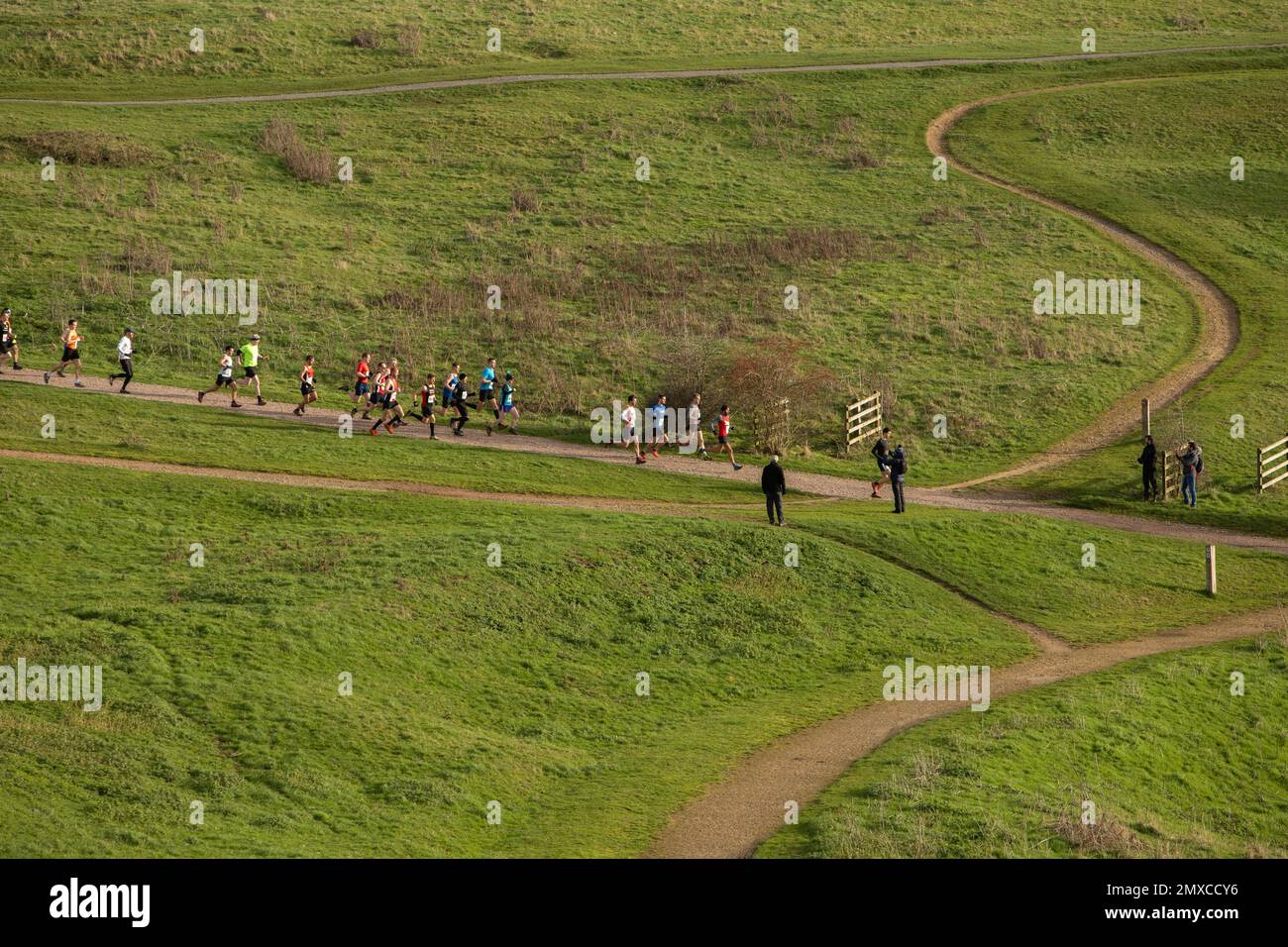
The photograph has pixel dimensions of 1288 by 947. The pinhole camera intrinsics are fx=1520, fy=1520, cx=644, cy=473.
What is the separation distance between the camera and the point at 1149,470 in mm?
47406

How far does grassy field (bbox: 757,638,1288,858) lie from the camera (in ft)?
78.7

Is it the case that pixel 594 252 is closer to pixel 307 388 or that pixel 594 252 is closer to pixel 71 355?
pixel 307 388

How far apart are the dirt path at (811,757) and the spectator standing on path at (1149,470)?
33.6ft

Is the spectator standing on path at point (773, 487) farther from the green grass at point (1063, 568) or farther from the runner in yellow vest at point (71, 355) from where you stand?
the runner in yellow vest at point (71, 355)

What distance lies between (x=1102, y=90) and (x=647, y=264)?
40229 mm

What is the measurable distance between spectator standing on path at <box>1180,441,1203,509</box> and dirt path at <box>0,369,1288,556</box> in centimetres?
154

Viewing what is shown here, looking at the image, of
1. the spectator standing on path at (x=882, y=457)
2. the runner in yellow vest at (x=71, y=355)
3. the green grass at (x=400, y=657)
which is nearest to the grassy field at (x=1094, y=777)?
the green grass at (x=400, y=657)

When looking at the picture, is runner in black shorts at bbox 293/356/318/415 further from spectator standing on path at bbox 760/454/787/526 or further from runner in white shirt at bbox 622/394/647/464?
spectator standing on path at bbox 760/454/787/526

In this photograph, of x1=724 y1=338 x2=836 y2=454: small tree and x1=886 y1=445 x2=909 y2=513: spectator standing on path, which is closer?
x1=886 y1=445 x2=909 y2=513: spectator standing on path

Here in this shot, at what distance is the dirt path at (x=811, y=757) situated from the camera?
24141 millimetres

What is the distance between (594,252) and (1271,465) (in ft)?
101

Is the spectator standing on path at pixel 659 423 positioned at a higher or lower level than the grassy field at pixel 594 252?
lower

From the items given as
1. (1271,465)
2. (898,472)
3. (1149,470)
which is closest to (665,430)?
(898,472)

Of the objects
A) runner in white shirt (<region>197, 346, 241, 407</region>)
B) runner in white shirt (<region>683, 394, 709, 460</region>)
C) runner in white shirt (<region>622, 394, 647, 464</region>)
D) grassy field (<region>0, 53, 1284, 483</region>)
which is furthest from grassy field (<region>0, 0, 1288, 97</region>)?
runner in white shirt (<region>622, 394, 647, 464</region>)
